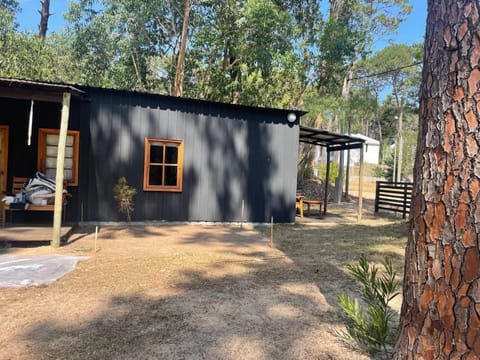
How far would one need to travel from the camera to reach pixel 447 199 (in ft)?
5.11

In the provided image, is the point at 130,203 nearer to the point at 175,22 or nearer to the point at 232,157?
the point at 232,157

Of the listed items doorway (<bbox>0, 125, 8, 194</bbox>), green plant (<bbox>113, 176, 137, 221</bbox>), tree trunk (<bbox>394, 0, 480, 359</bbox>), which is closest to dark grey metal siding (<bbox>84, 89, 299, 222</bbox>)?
green plant (<bbox>113, 176, 137, 221</bbox>)

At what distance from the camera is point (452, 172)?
1553 mm

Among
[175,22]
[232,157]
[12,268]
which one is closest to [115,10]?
[175,22]

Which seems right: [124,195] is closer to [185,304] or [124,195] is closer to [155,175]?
[155,175]

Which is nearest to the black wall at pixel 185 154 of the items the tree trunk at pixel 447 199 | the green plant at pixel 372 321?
the green plant at pixel 372 321

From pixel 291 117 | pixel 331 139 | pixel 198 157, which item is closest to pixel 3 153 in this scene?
pixel 198 157

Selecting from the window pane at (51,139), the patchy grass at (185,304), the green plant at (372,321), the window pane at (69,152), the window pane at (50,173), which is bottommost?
the patchy grass at (185,304)

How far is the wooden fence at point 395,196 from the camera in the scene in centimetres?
1171

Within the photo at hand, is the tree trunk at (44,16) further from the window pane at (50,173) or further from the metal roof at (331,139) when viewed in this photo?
the metal roof at (331,139)

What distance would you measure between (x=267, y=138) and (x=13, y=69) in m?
12.9

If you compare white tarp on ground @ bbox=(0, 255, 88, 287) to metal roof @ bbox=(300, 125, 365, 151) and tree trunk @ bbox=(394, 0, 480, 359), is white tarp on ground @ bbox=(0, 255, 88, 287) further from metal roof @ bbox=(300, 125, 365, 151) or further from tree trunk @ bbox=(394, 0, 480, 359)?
metal roof @ bbox=(300, 125, 365, 151)

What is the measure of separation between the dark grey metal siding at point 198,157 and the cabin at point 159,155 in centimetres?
2

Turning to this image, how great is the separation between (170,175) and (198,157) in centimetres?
77
